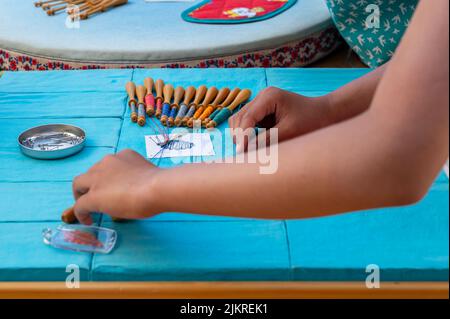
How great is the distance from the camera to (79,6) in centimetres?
260

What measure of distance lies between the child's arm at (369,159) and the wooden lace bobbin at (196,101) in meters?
0.54

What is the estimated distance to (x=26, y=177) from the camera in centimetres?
101

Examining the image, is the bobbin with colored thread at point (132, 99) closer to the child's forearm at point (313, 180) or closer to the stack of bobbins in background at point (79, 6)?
the child's forearm at point (313, 180)

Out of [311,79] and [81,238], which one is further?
[311,79]

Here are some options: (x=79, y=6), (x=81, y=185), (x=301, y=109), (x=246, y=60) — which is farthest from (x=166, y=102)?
(x=79, y=6)

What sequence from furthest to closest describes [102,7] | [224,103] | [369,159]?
[102,7]
[224,103]
[369,159]

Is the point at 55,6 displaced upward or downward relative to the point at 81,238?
upward

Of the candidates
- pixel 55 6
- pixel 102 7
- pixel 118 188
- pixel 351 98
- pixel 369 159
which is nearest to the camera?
pixel 369 159

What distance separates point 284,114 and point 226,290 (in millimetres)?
377

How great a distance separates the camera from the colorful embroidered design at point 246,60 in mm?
2178

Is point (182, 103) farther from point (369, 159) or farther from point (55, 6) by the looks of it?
point (55, 6)

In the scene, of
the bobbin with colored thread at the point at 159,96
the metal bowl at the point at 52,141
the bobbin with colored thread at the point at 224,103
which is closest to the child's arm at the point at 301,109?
the bobbin with colored thread at the point at 224,103

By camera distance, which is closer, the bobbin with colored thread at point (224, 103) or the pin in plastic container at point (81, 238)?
the pin in plastic container at point (81, 238)
